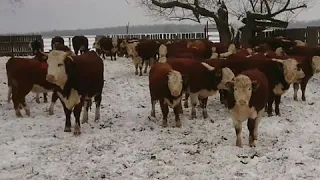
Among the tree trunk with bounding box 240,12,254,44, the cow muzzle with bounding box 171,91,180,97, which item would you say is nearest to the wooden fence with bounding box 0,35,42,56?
the tree trunk with bounding box 240,12,254,44

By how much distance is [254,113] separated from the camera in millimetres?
8500

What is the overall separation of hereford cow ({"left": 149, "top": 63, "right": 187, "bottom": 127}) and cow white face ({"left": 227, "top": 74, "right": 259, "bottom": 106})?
190 centimetres

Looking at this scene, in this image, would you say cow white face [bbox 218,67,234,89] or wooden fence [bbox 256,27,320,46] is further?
wooden fence [bbox 256,27,320,46]

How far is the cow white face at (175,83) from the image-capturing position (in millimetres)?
9898

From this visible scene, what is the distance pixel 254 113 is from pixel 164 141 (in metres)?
1.82

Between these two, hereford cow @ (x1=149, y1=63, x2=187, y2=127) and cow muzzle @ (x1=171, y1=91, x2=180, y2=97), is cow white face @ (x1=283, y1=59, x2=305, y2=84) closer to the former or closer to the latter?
hereford cow @ (x1=149, y1=63, x2=187, y2=127)

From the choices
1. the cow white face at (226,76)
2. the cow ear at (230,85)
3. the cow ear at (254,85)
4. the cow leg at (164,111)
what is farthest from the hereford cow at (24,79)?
the cow ear at (254,85)

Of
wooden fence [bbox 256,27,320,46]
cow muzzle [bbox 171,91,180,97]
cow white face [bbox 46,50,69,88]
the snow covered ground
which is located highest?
wooden fence [bbox 256,27,320,46]

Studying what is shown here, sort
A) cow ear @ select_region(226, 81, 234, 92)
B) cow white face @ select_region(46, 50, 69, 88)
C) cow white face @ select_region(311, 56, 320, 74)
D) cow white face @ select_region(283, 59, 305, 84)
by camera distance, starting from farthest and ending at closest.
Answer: cow white face @ select_region(311, 56, 320, 74), cow white face @ select_region(283, 59, 305, 84), cow white face @ select_region(46, 50, 69, 88), cow ear @ select_region(226, 81, 234, 92)

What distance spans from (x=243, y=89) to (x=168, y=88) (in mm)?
2268

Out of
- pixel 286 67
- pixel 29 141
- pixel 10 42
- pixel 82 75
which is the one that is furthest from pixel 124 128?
pixel 10 42

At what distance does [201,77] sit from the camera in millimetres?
11156

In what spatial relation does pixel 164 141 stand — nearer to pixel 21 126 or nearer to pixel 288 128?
pixel 288 128

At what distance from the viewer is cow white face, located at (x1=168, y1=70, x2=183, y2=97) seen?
9.90 m
